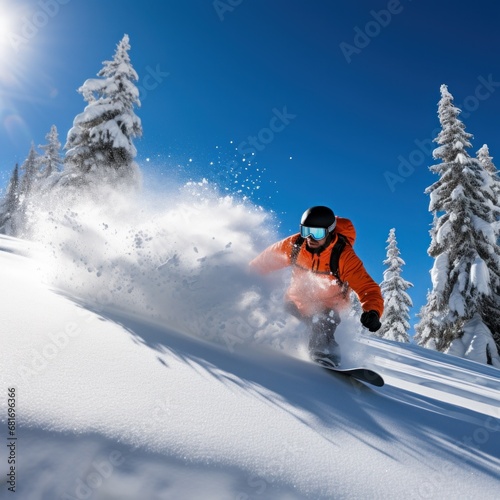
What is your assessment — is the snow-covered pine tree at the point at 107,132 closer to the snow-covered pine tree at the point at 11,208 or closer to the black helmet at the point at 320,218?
the black helmet at the point at 320,218

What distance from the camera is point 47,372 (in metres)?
2.16

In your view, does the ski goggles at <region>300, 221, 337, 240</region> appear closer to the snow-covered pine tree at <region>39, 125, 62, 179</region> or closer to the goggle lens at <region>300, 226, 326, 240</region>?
the goggle lens at <region>300, 226, 326, 240</region>

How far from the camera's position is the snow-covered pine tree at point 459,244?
49.1ft

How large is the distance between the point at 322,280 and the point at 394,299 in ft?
77.9

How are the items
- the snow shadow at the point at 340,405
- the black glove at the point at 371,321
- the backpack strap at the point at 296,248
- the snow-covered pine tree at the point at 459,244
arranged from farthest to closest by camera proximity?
the snow-covered pine tree at the point at 459,244 < the backpack strap at the point at 296,248 < the black glove at the point at 371,321 < the snow shadow at the point at 340,405

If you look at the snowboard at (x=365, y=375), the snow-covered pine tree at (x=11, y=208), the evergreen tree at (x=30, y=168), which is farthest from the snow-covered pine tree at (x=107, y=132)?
the evergreen tree at (x=30, y=168)

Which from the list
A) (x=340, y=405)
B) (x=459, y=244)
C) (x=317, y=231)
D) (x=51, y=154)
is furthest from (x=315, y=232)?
(x=51, y=154)

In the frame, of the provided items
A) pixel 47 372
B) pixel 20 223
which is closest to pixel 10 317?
pixel 47 372

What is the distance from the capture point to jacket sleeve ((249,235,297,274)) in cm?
507

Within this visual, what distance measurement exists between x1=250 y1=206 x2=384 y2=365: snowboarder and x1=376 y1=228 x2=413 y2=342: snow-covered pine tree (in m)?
23.1

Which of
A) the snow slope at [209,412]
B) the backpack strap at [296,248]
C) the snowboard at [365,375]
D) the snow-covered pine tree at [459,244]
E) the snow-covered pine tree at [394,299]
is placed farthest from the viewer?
the snow-covered pine tree at [394,299]

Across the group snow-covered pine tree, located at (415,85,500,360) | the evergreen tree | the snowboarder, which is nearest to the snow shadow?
the snowboarder

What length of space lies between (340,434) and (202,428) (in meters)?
0.92

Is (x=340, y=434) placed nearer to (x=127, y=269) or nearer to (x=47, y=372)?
(x=47, y=372)
